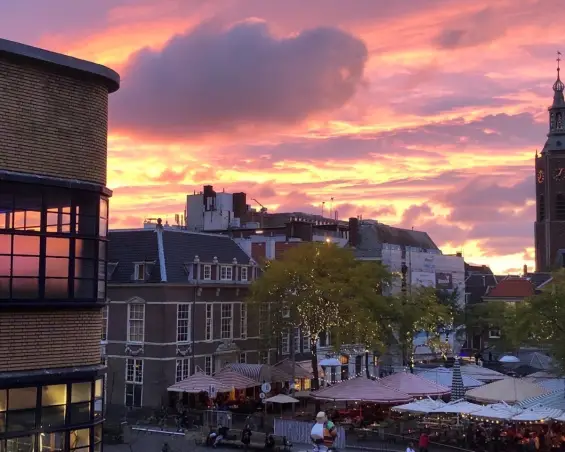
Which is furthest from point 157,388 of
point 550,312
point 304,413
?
point 550,312

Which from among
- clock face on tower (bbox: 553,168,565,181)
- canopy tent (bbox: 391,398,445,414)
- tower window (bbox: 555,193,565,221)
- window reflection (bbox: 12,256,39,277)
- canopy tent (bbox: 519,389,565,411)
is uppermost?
clock face on tower (bbox: 553,168,565,181)

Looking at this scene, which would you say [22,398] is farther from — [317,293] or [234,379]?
[317,293]

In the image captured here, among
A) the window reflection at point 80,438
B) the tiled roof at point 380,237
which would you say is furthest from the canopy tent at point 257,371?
the tiled roof at point 380,237

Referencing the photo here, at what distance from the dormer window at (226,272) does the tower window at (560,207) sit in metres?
101

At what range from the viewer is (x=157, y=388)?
51719mm

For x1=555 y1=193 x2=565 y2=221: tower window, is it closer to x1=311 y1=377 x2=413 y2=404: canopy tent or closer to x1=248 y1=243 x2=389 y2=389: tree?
x1=248 y1=243 x2=389 y2=389: tree

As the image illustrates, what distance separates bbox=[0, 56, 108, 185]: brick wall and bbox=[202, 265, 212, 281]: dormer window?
3404 cm

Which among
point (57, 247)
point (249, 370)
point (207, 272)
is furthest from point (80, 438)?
point (207, 272)

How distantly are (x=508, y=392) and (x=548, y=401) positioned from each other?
77.4 inches

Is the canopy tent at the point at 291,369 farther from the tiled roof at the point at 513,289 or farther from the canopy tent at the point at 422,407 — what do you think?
the tiled roof at the point at 513,289

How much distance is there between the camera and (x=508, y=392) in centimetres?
3919

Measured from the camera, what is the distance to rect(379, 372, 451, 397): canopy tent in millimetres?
42906

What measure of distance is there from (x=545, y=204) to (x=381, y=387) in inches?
4552

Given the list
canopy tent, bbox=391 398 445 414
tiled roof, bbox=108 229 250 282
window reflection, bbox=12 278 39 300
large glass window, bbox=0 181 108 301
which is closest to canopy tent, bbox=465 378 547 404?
canopy tent, bbox=391 398 445 414
